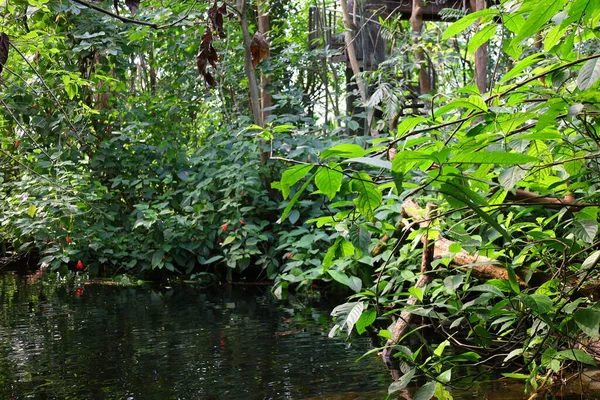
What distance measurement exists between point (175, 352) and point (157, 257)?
3.47 meters

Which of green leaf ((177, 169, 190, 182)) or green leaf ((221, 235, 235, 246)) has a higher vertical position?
green leaf ((177, 169, 190, 182))

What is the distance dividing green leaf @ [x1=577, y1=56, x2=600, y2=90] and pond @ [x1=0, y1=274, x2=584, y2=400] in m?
1.68

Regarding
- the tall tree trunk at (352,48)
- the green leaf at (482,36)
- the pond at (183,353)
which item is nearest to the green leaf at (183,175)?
the pond at (183,353)

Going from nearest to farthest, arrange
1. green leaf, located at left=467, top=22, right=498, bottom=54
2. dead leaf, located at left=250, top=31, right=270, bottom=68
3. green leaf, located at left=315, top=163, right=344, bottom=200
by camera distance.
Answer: green leaf, located at left=315, top=163, right=344, bottom=200 < green leaf, located at left=467, top=22, right=498, bottom=54 < dead leaf, located at left=250, top=31, right=270, bottom=68

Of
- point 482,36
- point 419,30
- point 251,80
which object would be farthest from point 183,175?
point 482,36

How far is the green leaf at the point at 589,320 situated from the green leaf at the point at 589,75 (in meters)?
0.73

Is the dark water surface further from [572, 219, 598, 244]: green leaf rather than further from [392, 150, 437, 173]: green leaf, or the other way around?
[392, 150, 437, 173]: green leaf

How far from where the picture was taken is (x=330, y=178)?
1.09 m

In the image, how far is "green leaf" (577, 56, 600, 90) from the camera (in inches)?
48.6

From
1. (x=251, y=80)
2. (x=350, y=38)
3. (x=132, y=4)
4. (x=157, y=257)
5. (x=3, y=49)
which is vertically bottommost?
(x=157, y=257)

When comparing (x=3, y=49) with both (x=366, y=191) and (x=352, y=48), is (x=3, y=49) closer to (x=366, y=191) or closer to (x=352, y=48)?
(x=366, y=191)

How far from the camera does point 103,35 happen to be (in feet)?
24.8

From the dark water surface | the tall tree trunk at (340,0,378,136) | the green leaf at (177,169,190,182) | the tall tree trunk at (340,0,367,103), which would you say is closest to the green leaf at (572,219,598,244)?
the dark water surface

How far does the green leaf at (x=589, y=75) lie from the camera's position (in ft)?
4.05
